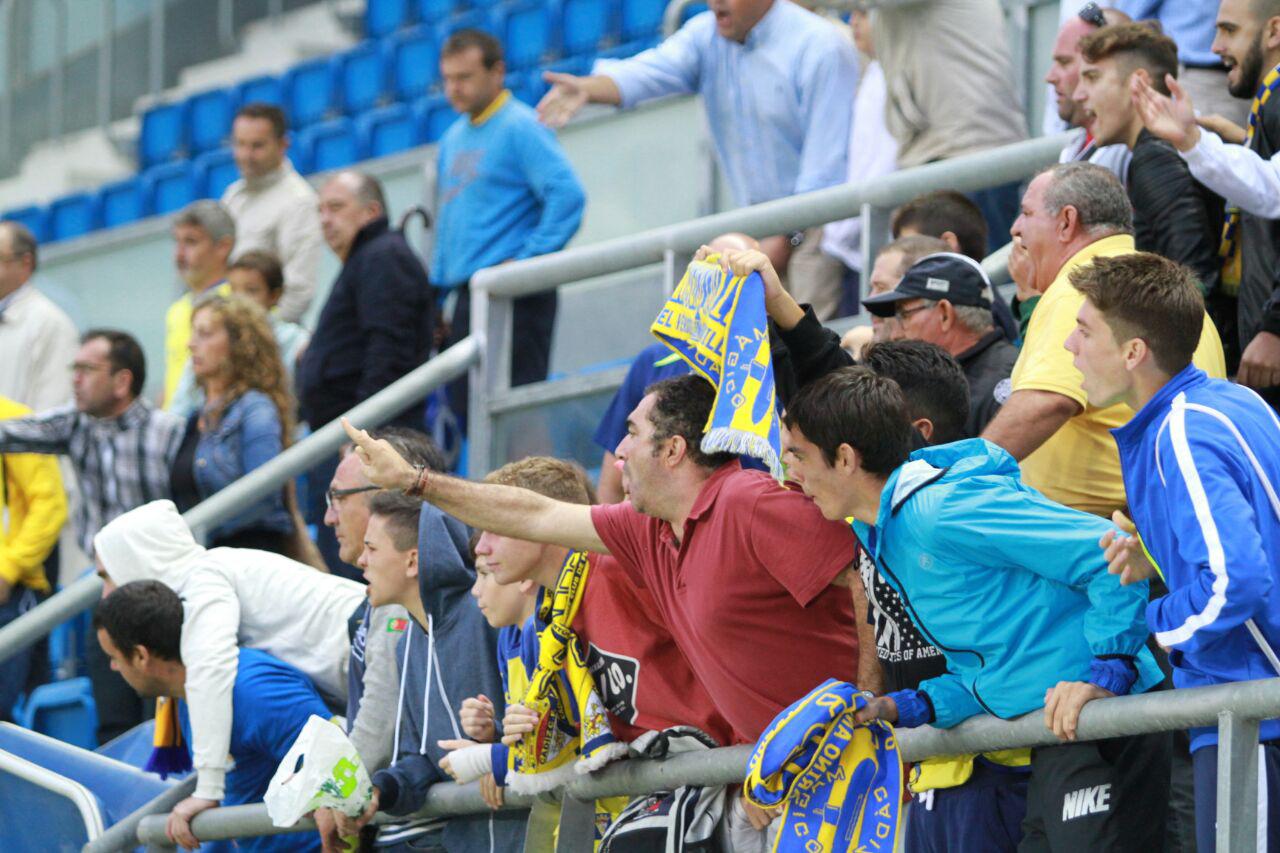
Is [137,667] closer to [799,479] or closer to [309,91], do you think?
[799,479]

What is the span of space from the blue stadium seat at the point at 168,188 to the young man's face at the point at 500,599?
8916 mm

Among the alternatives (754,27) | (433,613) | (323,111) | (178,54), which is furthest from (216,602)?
(178,54)

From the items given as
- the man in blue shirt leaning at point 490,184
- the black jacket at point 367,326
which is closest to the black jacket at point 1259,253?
the man in blue shirt leaning at point 490,184

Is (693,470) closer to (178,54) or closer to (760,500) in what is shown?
(760,500)

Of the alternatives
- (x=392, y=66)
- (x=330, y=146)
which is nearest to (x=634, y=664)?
(x=330, y=146)

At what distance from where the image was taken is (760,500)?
4242mm

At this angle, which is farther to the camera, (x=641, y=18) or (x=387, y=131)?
(x=387, y=131)

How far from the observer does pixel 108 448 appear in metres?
7.64

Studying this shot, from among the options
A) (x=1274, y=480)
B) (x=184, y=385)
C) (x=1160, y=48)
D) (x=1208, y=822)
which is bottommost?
(x=184, y=385)

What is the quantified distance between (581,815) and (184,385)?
407 centimetres

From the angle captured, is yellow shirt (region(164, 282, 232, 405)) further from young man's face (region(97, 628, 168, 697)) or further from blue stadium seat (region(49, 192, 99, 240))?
blue stadium seat (region(49, 192, 99, 240))

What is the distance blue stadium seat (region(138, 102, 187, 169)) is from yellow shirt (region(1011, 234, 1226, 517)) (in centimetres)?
1052

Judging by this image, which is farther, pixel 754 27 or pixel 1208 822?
pixel 754 27

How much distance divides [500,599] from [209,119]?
992 cm
